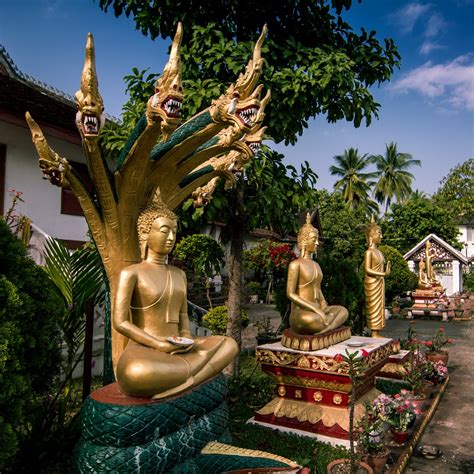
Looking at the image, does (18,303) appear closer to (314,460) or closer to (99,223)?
(99,223)

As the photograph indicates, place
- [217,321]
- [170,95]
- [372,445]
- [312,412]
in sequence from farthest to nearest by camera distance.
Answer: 1. [217,321]
2. [312,412]
3. [372,445]
4. [170,95]

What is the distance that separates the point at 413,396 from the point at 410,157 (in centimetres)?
3826

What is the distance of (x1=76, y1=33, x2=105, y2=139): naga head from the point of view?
3.44m

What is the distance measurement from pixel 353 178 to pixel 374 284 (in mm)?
32102

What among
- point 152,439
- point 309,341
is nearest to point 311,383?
point 309,341

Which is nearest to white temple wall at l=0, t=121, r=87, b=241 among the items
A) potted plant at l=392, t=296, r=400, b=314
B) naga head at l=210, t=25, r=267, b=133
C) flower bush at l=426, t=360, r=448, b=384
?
naga head at l=210, t=25, r=267, b=133

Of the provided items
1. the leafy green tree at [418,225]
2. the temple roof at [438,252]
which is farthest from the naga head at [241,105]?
the leafy green tree at [418,225]

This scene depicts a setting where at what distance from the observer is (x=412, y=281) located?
72.8ft

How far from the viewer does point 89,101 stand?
3506 mm

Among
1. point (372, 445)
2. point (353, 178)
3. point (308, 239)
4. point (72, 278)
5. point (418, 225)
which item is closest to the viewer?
point (72, 278)

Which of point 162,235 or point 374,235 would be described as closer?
→ point 162,235

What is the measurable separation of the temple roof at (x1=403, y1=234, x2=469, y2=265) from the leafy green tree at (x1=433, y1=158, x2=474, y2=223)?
7.24 meters

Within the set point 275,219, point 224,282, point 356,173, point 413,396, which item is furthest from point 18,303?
point 356,173

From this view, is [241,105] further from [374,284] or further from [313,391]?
[374,284]
